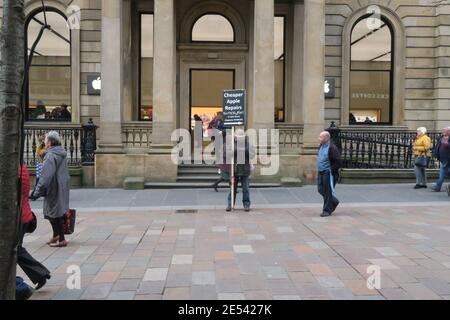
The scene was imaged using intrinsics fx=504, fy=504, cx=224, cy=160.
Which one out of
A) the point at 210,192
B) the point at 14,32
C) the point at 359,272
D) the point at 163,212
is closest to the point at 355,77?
the point at 210,192

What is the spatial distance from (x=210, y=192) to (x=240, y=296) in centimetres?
892

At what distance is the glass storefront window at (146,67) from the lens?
60.0 feet

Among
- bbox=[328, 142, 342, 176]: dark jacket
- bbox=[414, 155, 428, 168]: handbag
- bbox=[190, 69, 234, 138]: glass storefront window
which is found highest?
bbox=[190, 69, 234, 138]: glass storefront window

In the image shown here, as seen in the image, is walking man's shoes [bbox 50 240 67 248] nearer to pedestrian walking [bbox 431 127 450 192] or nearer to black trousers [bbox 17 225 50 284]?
black trousers [bbox 17 225 50 284]

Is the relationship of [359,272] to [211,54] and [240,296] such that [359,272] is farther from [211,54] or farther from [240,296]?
[211,54]

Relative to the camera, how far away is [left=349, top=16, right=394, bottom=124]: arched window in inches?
747

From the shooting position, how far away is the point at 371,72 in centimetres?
1912

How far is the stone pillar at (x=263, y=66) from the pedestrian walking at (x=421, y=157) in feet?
14.4

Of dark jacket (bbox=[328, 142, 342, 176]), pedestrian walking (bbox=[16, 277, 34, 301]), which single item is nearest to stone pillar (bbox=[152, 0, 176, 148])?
dark jacket (bbox=[328, 142, 342, 176])

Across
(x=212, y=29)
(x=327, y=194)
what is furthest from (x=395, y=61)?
(x=327, y=194)

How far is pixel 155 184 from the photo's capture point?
15.2 metres

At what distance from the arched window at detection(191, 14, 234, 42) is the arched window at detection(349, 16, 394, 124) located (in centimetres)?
477

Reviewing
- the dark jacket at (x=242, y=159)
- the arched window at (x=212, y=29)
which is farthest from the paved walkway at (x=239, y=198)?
the arched window at (x=212, y=29)

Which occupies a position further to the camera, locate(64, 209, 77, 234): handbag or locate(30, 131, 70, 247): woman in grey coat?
locate(64, 209, 77, 234): handbag
